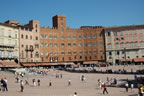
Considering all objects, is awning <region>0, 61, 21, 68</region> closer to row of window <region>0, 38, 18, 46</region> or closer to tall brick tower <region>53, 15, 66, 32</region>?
row of window <region>0, 38, 18, 46</region>

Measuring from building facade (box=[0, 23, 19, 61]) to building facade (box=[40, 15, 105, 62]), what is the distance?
16.4 metres

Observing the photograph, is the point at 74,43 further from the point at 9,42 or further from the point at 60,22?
the point at 9,42

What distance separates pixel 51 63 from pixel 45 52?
5.03 m

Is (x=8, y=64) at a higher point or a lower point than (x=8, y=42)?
lower

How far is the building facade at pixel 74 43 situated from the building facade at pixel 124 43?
2.98m

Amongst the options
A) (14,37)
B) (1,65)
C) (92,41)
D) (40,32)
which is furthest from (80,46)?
(1,65)

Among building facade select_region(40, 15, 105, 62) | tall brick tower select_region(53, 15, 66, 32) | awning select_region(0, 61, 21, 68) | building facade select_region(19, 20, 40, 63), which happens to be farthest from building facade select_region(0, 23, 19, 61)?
tall brick tower select_region(53, 15, 66, 32)

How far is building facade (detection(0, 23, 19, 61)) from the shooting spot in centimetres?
6193

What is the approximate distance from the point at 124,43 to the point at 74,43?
20.8 m

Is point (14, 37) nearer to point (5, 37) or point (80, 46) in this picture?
point (5, 37)

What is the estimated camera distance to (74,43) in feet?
279

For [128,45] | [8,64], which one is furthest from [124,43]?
[8,64]

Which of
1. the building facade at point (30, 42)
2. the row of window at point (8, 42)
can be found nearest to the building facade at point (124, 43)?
the building facade at point (30, 42)

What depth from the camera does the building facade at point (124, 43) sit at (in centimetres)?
8069
